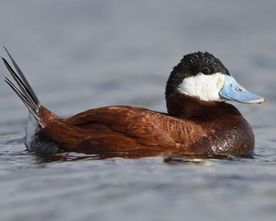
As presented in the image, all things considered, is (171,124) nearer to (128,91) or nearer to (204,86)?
(204,86)

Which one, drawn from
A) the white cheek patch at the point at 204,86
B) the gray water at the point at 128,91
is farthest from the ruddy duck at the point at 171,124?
the gray water at the point at 128,91

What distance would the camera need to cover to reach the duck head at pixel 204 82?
9406mm

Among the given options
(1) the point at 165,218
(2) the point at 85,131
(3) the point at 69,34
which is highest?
(3) the point at 69,34

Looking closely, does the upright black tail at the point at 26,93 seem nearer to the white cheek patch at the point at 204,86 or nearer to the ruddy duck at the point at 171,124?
the ruddy duck at the point at 171,124

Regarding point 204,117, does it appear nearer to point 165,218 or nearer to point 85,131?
point 85,131

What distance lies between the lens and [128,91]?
517 inches

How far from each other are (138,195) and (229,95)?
251cm

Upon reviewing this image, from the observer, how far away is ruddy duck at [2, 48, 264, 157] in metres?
8.84

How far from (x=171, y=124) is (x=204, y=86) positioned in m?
0.78

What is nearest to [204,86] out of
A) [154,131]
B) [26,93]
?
[154,131]

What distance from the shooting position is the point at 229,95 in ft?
31.3

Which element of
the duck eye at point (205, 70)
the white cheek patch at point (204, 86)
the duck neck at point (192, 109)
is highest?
the duck eye at point (205, 70)

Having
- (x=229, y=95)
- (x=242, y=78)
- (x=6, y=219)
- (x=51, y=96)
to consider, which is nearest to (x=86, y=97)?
(x=51, y=96)

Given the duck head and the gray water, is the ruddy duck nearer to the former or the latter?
the duck head
